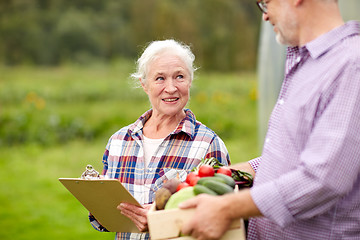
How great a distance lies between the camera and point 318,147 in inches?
60.2

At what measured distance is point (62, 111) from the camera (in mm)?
8195

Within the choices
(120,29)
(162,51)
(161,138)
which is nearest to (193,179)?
(161,138)

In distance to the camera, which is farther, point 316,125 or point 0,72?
point 0,72

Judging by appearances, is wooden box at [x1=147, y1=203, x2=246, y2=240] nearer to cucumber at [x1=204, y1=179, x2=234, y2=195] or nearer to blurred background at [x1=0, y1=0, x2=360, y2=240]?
cucumber at [x1=204, y1=179, x2=234, y2=195]

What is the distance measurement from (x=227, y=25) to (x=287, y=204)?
8234 mm

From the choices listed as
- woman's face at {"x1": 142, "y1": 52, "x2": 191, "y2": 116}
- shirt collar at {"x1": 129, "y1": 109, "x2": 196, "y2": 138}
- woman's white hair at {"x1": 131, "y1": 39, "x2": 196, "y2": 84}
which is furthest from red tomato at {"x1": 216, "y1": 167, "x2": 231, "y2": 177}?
woman's white hair at {"x1": 131, "y1": 39, "x2": 196, "y2": 84}

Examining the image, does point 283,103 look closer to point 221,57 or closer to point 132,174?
point 132,174

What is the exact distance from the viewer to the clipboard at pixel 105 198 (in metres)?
2.03

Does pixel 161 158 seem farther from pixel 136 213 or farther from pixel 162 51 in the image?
pixel 162 51

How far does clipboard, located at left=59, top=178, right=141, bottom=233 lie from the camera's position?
2029 millimetres

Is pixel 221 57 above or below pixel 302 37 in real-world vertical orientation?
above

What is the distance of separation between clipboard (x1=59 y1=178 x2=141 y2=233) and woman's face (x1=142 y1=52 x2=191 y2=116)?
0.58 metres

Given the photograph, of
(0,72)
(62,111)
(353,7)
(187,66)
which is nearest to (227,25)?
(62,111)

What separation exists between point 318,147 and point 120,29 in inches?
328
